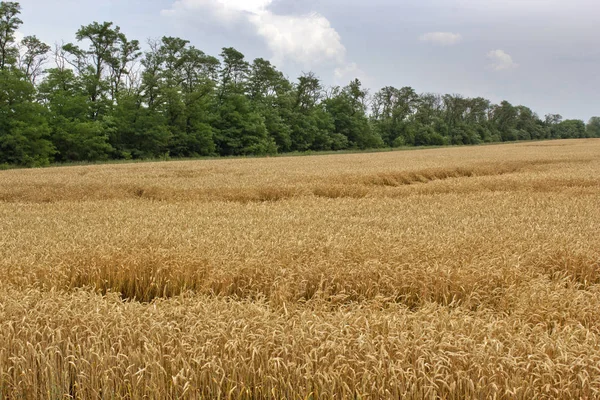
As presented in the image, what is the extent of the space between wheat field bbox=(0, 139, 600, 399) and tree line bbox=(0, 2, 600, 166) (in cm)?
3502

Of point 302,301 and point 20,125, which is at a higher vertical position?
point 20,125

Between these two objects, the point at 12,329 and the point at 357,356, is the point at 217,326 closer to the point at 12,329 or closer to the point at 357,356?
the point at 357,356

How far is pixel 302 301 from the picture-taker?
5.88m

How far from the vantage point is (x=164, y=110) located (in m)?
54.3

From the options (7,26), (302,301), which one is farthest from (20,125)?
(302,301)

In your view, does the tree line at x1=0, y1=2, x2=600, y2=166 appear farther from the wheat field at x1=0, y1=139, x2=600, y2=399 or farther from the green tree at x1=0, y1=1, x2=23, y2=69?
the wheat field at x1=0, y1=139, x2=600, y2=399

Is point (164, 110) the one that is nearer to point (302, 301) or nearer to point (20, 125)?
point (20, 125)

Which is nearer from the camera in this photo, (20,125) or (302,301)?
(302,301)

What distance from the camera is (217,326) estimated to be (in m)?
4.04

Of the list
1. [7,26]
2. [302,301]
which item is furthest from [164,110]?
[302,301]

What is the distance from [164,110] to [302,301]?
52774 mm

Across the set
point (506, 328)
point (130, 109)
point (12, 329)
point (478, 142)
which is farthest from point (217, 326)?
point (478, 142)

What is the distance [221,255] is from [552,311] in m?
4.53

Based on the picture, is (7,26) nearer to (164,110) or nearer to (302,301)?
(164,110)
